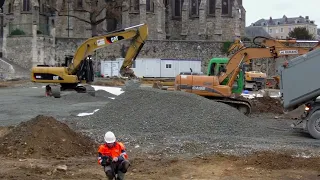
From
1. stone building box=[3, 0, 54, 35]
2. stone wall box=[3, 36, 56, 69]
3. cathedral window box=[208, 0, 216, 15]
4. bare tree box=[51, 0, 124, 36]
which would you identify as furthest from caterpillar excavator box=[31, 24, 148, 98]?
cathedral window box=[208, 0, 216, 15]

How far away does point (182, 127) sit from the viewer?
14281mm

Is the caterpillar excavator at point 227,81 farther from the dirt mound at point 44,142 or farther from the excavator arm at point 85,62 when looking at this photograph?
the dirt mound at point 44,142

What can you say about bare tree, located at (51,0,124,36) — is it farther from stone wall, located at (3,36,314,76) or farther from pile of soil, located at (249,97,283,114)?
pile of soil, located at (249,97,283,114)

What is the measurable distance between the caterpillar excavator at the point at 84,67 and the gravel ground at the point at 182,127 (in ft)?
22.6

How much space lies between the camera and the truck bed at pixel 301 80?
1407 cm

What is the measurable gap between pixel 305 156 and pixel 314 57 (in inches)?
156

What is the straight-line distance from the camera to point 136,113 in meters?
15.2

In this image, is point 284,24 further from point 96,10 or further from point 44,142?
point 44,142

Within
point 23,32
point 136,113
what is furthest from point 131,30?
point 23,32

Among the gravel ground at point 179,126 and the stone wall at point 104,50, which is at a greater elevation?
the stone wall at point 104,50

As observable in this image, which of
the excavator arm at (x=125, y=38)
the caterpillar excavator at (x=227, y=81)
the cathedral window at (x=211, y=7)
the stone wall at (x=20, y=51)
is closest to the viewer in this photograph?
the caterpillar excavator at (x=227, y=81)

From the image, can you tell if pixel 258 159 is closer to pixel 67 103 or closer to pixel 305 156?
pixel 305 156

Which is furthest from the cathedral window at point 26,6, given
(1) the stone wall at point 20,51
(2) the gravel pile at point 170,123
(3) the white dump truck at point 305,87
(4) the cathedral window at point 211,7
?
(3) the white dump truck at point 305,87

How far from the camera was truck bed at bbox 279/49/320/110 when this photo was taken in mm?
14070
